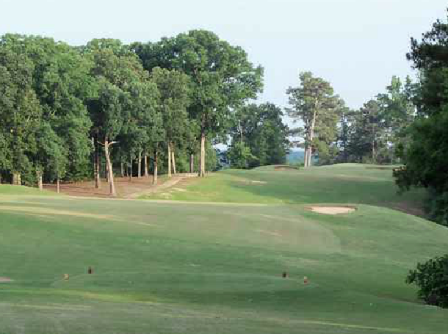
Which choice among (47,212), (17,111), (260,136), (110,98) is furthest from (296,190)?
(260,136)

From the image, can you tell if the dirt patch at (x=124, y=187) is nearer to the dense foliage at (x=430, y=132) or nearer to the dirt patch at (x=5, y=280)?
the dense foliage at (x=430, y=132)

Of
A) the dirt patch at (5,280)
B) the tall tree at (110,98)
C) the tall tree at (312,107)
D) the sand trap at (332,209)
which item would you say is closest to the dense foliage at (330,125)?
the tall tree at (312,107)

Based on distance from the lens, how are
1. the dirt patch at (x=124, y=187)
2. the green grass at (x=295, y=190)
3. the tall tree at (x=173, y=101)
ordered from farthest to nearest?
the tall tree at (x=173, y=101)
the dirt patch at (x=124, y=187)
the green grass at (x=295, y=190)

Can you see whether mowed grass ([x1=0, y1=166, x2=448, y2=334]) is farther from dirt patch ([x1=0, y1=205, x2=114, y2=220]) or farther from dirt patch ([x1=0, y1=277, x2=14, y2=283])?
dirt patch ([x1=0, y1=277, x2=14, y2=283])

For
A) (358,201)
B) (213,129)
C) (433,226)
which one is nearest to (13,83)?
(213,129)

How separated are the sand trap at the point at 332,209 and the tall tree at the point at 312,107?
3250 inches

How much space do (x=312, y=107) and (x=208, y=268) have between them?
362 feet

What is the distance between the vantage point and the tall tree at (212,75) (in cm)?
7981

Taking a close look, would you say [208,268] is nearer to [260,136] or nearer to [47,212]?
[47,212]

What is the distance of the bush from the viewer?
20.4 m

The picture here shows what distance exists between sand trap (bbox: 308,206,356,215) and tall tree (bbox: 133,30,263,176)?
33.1 meters

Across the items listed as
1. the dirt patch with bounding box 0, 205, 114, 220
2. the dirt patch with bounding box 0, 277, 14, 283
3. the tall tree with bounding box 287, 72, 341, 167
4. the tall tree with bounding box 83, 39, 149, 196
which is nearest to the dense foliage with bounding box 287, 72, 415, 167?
the tall tree with bounding box 287, 72, 341, 167

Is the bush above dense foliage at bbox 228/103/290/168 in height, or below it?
below

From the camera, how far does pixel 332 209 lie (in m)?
47.8
